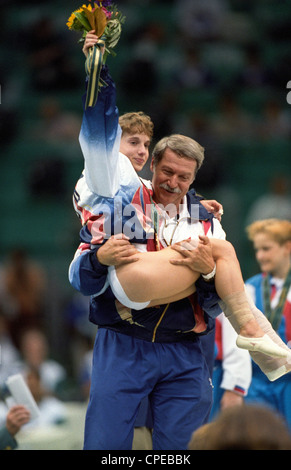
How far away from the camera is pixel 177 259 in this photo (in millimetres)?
3238

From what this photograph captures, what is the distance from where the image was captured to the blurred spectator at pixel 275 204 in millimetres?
8099

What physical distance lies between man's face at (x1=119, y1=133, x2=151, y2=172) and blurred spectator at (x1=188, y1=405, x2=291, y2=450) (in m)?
1.83

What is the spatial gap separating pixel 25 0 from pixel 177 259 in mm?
9421

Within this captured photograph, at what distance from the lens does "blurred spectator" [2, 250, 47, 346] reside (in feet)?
26.6

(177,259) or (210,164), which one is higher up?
(210,164)

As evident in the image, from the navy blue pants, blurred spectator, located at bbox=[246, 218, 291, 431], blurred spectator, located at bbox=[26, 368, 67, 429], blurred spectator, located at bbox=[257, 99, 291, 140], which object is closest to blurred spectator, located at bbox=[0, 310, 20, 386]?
blurred spectator, located at bbox=[26, 368, 67, 429]

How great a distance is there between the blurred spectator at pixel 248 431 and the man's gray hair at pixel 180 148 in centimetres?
165

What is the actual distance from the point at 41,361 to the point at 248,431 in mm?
5625

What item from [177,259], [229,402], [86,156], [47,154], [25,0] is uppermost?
[25,0]

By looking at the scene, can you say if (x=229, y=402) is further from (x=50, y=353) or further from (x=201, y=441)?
(x=50, y=353)

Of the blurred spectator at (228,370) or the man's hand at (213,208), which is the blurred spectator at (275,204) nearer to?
the blurred spectator at (228,370)

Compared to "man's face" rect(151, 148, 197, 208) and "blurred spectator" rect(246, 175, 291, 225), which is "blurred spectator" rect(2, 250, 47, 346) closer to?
"blurred spectator" rect(246, 175, 291, 225)
